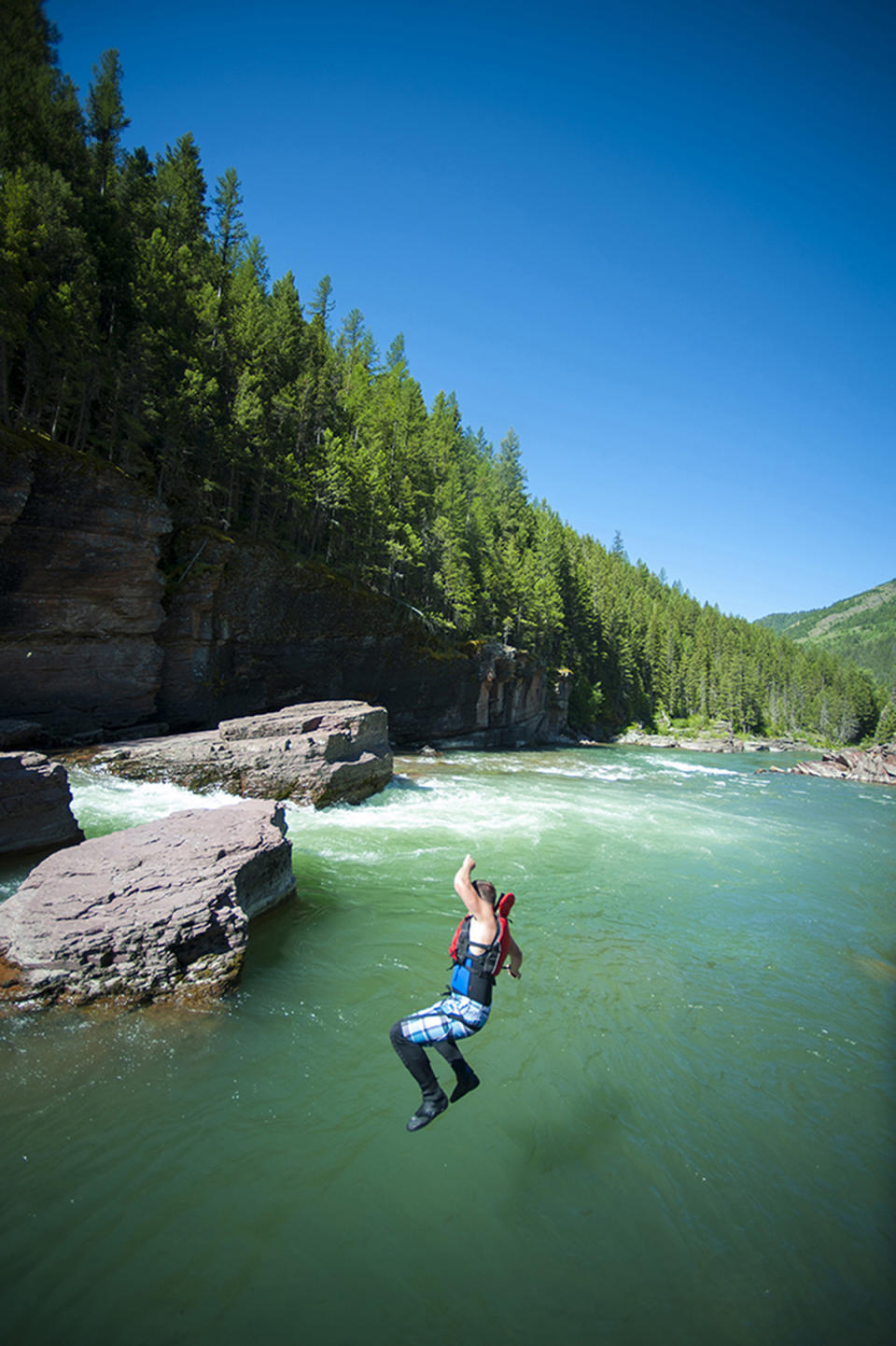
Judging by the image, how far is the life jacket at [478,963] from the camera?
479 centimetres

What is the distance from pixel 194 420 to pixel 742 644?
98.8 meters

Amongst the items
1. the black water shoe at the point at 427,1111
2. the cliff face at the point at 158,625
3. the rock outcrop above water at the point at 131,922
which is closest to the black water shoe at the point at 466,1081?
the black water shoe at the point at 427,1111

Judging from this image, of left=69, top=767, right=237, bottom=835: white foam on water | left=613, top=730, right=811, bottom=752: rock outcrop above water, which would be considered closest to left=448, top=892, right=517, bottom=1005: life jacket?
left=69, top=767, right=237, bottom=835: white foam on water

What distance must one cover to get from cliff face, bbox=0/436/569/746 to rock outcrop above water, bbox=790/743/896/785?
33.8 metres

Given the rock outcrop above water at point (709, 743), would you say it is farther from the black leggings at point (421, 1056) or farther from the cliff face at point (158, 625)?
the black leggings at point (421, 1056)

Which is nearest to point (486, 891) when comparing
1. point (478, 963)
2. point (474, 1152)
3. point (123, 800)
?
point (478, 963)

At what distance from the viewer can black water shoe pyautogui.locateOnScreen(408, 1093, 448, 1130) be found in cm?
482

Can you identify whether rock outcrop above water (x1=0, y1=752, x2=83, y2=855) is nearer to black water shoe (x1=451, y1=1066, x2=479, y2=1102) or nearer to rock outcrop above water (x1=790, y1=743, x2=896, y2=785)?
black water shoe (x1=451, y1=1066, x2=479, y2=1102)

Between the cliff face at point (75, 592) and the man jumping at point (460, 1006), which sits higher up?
the cliff face at point (75, 592)

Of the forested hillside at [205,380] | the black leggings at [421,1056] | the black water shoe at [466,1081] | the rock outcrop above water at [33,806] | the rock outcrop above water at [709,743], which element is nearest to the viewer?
the black leggings at [421,1056]

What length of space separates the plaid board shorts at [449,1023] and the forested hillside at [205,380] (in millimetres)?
24440

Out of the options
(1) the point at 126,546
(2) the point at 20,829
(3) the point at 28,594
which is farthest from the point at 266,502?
(2) the point at 20,829

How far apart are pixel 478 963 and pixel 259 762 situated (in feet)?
43.1

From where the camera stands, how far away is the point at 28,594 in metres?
19.7
